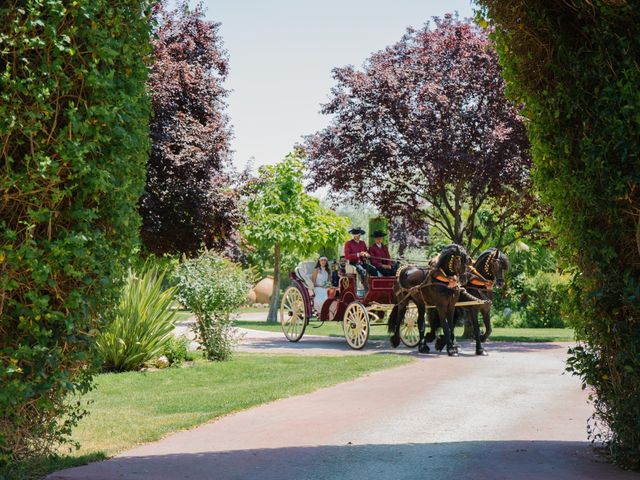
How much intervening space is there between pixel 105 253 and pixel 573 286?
4.02 m

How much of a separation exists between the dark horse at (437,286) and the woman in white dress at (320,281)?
2.79m

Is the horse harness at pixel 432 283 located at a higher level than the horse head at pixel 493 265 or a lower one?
lower

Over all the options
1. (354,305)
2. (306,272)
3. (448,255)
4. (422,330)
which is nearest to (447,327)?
(422,330)

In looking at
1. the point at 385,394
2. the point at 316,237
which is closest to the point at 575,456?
the point at 385,394

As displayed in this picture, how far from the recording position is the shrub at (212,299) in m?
16.4

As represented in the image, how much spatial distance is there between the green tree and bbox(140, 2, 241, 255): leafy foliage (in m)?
11.5

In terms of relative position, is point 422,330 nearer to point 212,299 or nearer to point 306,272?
point 306,272

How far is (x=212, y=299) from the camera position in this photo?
16.3m

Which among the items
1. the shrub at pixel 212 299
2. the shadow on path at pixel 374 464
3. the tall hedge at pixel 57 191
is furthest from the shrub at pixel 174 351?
the tall hedge at pixel 57 191

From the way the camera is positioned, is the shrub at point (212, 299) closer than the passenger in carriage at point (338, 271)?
Yes

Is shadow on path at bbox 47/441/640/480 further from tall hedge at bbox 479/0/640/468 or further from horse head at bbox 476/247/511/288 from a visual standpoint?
horse head at bbox 476/247/511/288

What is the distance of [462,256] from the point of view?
55.8ft

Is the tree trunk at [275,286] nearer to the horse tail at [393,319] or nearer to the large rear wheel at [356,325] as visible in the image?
the large rear wheel at [356,325]

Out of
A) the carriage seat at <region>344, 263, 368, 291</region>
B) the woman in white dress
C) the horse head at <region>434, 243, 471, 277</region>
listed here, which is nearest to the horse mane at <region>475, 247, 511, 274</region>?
the horse head at <region>434, 243, 471, 277</region>
